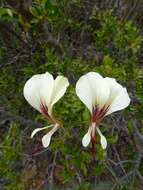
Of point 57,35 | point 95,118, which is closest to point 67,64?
point 57,35

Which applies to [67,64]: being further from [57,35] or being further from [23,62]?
[23,62]

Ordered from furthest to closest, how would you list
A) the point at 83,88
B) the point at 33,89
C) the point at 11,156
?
1. the point at 11,156
2. the point at 33,89
3. the point at 83,88

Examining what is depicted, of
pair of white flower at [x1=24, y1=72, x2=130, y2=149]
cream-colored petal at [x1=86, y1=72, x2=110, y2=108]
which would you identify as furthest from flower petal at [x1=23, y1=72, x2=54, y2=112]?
cream-colored petal at [x1=86, y1=72, x2=110, y2=108]

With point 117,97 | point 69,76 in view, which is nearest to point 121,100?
point 117,97

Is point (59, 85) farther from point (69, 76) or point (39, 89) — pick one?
Result: point (69, 76)

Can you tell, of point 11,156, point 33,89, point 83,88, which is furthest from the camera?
point 11,156

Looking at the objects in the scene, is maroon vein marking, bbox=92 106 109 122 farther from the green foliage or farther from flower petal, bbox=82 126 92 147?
the green foliage

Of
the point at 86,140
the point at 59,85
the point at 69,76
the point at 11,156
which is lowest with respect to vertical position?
the point at 11,156
